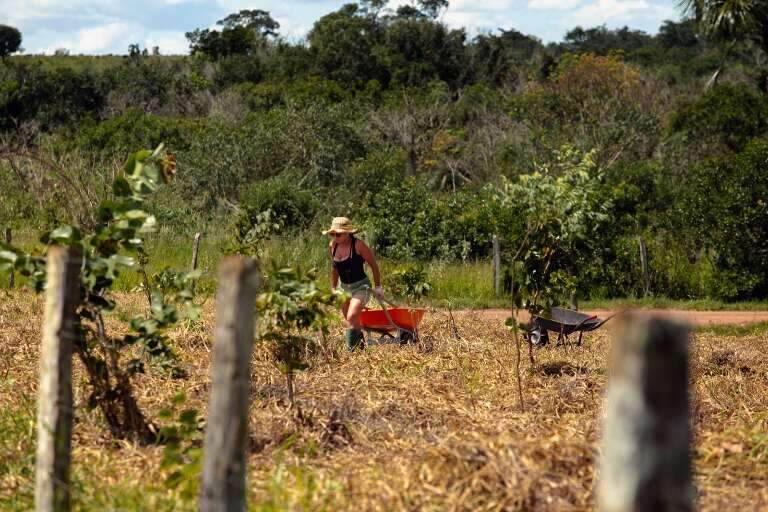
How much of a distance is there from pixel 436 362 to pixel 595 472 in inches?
152

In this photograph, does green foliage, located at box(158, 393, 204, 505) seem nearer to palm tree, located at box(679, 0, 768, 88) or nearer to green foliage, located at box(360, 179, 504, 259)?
green foliage, located at box(360, 179, 504, 259)

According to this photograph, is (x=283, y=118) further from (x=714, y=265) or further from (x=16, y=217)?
(x=714, y=265)

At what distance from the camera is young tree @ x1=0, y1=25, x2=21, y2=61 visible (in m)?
70.7

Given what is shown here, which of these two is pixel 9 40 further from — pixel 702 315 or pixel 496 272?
pixel 702 315

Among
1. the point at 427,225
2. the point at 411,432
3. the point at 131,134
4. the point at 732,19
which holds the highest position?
the point at 732,19

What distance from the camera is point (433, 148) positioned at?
32.5 m

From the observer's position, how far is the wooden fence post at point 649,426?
240 centimetres

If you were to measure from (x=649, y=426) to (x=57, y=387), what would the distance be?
2.74m

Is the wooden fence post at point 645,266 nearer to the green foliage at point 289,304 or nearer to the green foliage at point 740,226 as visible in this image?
the green foliage at point 740,226

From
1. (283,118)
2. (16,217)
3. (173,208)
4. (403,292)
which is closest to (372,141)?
(283,118)

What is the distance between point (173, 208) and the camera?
2370 centimetres

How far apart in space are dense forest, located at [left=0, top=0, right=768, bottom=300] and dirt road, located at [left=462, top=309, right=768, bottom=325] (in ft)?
4.07

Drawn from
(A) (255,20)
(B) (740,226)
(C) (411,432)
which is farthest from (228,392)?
(A) (255,20)

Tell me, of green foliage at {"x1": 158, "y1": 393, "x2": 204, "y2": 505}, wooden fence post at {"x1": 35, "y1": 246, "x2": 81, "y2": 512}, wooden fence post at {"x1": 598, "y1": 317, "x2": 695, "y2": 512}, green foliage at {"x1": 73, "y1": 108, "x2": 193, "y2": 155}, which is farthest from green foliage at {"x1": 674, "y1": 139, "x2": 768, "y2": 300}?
green foliage at {"x1": 73, "y1": 108, "x2": 193, "y2": 155}
